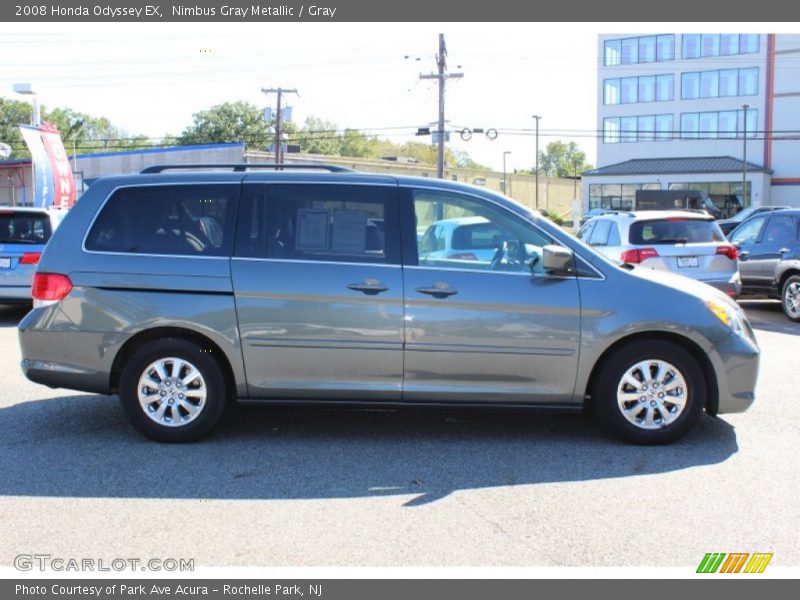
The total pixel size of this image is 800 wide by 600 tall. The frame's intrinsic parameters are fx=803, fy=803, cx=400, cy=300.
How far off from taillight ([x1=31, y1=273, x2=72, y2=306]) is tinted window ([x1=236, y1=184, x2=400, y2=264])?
1.27 m

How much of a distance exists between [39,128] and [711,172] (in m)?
50.8

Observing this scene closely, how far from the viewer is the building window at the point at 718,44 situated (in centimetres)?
6128

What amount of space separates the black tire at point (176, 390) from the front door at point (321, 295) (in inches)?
10.8

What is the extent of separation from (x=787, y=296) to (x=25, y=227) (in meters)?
11.7

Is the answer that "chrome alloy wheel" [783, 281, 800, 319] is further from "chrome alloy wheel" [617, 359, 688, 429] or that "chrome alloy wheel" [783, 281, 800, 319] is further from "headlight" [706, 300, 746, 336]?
"chrome alloy wheel" [617, 359, 688, 429]

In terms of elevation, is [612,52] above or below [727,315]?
above

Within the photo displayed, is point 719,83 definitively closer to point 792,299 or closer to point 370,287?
point 792,299

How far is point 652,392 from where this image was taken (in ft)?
18.6

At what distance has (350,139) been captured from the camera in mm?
108062

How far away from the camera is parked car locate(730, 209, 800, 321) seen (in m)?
12.5

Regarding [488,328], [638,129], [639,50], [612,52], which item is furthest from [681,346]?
[612,52]

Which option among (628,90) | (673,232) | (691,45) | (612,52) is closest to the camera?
(673,232)
